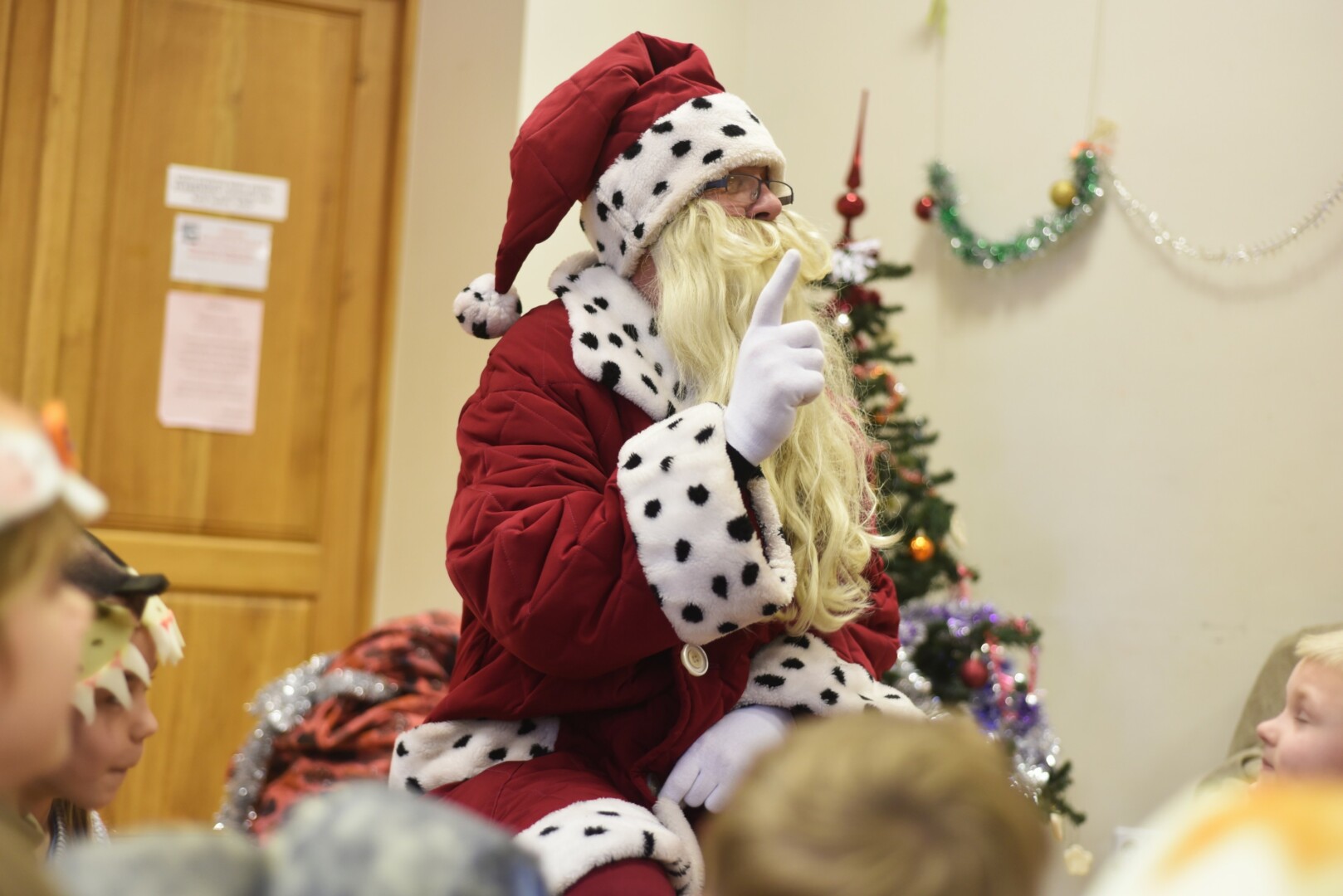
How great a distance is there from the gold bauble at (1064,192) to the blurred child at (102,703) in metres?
2.73

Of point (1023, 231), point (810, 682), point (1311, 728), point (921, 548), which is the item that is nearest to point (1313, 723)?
point (1311, 728)

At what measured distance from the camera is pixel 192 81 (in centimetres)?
358

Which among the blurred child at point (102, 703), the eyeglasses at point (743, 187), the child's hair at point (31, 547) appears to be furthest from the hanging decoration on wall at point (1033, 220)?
the child's hair at point (31, 547)

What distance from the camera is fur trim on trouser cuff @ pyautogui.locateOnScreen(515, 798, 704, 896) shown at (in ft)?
4.44

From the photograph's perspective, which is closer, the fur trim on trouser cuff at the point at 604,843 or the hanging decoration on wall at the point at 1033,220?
the fur trim on trouser cuff at the point at 604,843

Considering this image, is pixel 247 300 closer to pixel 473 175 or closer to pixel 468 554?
pixel 473 175

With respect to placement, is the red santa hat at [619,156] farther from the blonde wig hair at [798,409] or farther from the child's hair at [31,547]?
the child's hair at [31,547]

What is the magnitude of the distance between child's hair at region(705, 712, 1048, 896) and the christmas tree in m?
2.19

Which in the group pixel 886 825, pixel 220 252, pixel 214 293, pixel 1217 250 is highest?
pixel 1217 250

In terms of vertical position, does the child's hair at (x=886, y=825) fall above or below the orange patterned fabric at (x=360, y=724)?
above

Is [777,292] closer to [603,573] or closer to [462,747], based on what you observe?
[603,573]

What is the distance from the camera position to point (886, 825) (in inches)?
27.1

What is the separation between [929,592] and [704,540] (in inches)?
77.3

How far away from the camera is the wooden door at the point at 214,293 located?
11.4ft
